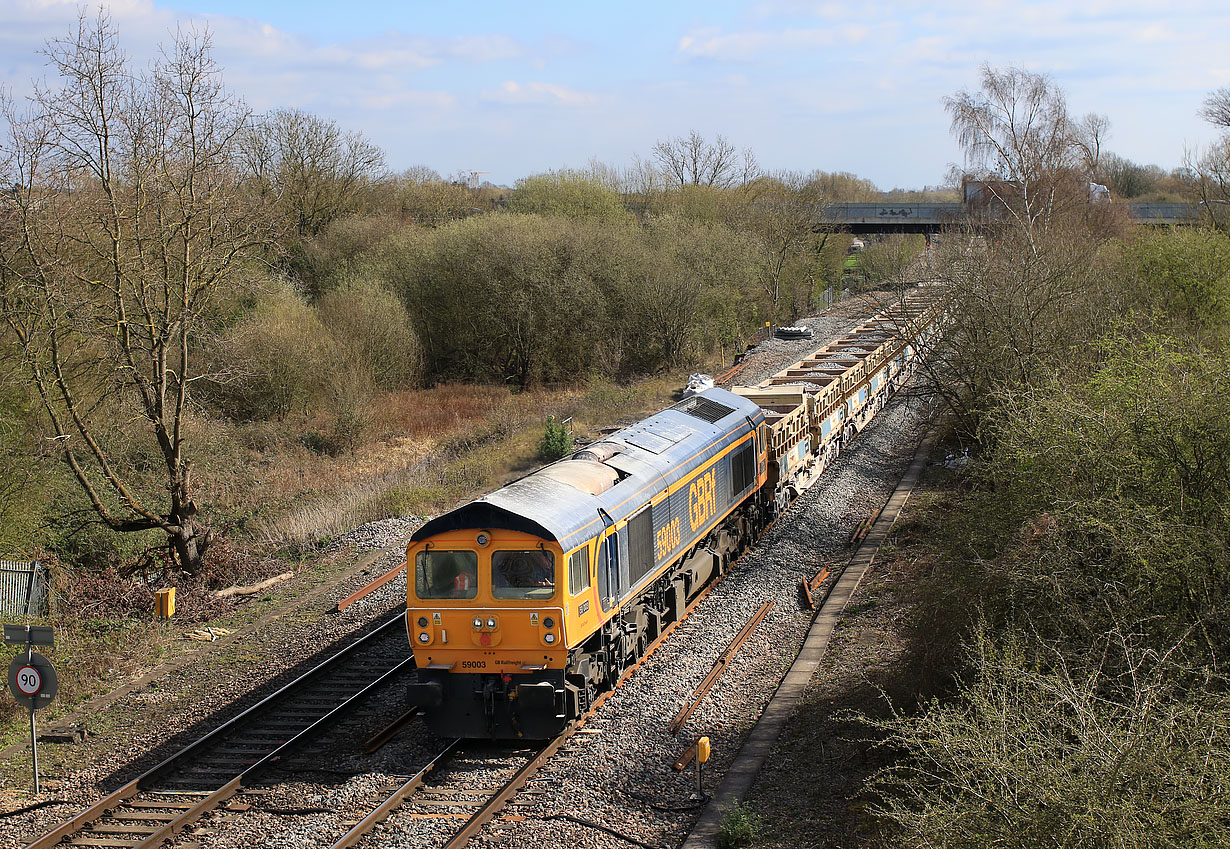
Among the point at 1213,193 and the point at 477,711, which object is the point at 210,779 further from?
the point at 1213,193

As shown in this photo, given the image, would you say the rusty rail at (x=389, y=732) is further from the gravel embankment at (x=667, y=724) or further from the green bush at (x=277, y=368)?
the green bush at (x=277, y=368)

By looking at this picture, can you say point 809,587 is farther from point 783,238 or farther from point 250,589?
point 783,238

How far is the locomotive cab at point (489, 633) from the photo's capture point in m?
10.8

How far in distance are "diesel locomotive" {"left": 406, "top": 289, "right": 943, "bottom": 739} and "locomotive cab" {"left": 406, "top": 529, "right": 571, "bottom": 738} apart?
0.01 m

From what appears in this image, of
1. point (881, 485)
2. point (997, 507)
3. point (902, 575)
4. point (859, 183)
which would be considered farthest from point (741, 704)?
point (859, 183)

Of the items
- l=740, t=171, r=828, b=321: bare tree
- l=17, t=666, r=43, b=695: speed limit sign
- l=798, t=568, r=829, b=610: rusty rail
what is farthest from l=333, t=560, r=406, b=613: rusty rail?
l=740, t=171, r=828, b=321: bare tree

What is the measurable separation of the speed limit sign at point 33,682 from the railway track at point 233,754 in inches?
54.6

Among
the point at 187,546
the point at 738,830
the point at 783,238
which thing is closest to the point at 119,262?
the point at 187,546

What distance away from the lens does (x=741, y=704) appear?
12516 millimetres

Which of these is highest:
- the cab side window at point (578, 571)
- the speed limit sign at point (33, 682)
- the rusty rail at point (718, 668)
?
the cab side window at point (578, 571)

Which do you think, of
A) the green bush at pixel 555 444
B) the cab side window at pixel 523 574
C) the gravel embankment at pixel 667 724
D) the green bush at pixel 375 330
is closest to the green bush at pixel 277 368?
the green bush at pixel 375 330

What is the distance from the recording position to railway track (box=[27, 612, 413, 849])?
31.4 feet

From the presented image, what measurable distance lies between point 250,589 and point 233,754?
23.3ft

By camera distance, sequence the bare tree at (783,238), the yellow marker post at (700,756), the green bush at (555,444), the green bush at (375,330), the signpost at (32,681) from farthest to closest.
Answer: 1. the bare tree at (783,238)
2. the green bush at (375,330)
3. the green bush at (555,444)
4. the signpost at (32,681)
5. the yellow marker post at (700,756)
